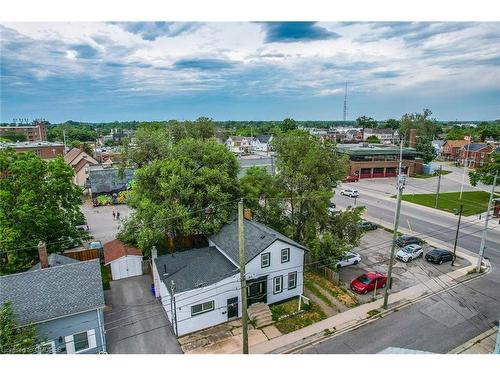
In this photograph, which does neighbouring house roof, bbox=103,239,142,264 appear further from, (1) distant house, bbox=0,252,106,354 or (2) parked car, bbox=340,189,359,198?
(2) parked car, bbox=340,189,359,198

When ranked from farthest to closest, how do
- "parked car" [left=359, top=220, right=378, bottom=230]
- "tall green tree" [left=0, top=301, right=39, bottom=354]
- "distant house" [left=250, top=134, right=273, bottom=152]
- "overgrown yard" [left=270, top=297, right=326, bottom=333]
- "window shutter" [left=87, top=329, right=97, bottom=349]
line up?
"distant house" [left=250, top=134, right=273, bottom=152]
"parked car" [left=359, top=220, right=378, bottom=230]
"overgrown yard" [left=270, top=297, right=326, bottom=333]
"window shutter" [left=87, top=329, right=97, bottom=349]
"tall green tree" [left=0, top=301, right=39, bottom=354]

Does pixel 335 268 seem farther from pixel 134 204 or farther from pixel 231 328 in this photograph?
pixel 134 204

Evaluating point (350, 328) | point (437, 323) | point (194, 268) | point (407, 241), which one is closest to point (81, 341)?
point (194, 268)

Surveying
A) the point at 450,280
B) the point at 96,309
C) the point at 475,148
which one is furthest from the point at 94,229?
the point at 475,148

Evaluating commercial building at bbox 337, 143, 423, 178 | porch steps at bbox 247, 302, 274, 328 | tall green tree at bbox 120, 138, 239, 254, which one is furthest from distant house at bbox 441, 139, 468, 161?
porch steps at bbox 247, 302, 274, 328

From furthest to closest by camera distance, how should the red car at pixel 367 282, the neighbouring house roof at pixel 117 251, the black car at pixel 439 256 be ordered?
the black car at pixel 439 256 < the neighbouring house roof at pixel 117 251 < the red car at pixel 367 282

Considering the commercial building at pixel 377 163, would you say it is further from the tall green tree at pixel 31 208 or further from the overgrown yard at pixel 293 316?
the tall green tree at pixel 31 208

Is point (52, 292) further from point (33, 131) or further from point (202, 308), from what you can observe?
point (33, 131)

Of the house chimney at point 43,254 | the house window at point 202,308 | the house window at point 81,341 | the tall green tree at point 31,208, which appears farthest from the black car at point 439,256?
the tall green tree at point 31,208
